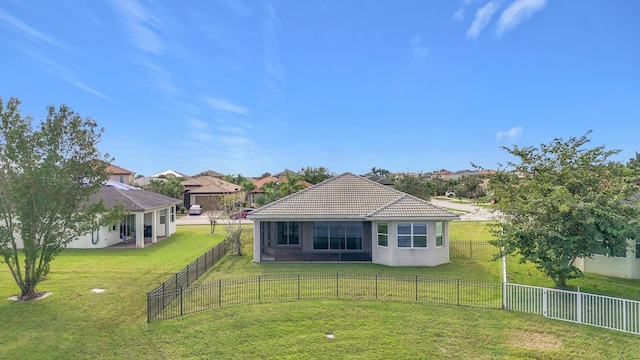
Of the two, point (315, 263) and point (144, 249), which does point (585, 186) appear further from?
point (144, 249)

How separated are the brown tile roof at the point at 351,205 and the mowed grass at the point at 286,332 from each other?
7337mm

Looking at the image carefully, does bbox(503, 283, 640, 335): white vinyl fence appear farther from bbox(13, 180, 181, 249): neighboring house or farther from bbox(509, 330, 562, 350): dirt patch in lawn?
bbox(13, 180, 181, 249): neighboring house

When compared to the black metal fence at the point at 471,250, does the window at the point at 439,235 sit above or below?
above

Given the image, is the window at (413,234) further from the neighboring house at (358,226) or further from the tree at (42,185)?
the tree at (42,185)

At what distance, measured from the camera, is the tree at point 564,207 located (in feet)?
43.8

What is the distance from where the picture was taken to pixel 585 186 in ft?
47.8

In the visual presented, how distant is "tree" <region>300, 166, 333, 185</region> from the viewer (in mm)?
62625

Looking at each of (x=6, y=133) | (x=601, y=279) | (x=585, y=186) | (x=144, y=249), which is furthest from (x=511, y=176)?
(x=144, y=249)

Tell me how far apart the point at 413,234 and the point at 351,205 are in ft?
13.2

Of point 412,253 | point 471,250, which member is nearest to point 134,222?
point 412,253

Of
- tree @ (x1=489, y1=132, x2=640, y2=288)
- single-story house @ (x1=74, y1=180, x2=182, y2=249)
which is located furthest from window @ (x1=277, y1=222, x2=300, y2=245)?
tree @ (x1=489, y1=132, x2=640, y2=288)

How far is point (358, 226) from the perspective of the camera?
72.8 ft

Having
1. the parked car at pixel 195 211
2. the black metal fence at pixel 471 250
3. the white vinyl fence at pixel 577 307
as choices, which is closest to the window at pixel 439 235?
the black metal fence at pixel 471 250

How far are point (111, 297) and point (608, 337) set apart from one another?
1724 centimetres
